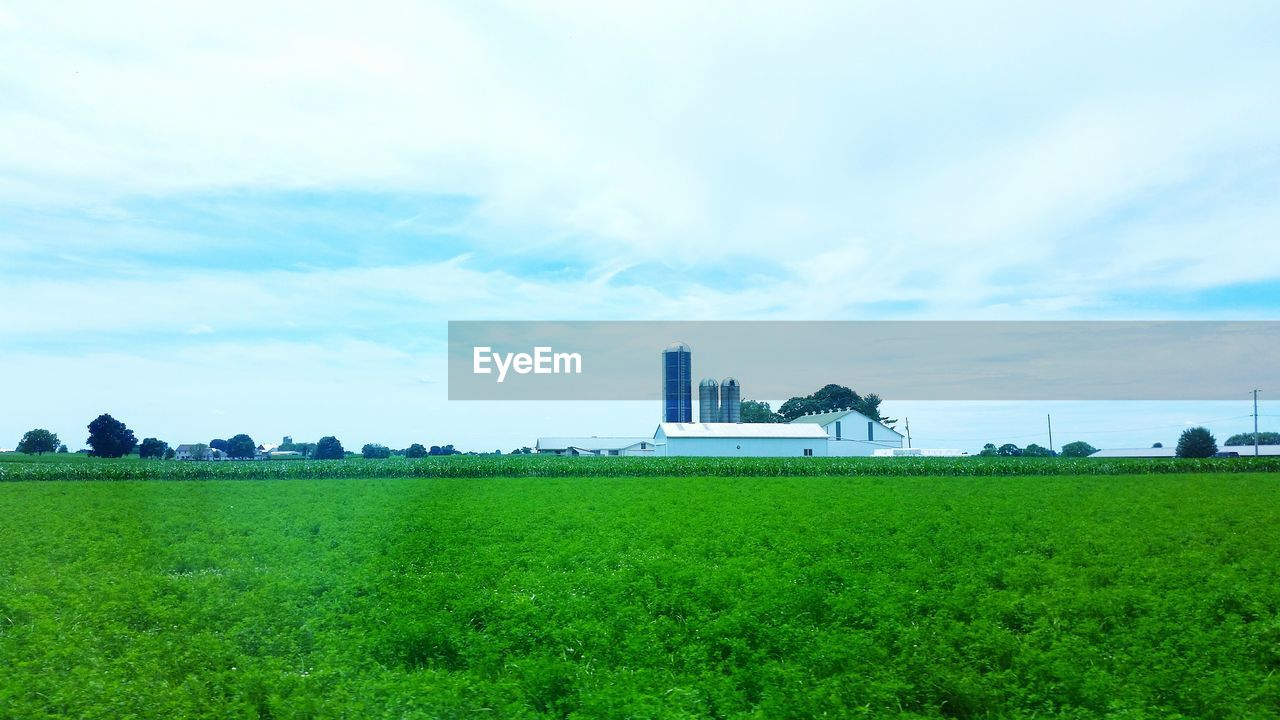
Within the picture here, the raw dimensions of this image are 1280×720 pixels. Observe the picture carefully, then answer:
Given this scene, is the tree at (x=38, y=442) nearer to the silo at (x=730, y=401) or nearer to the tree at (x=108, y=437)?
the tree at (x=108, y=437)

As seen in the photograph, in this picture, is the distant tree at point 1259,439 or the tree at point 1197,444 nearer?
the tree at point 1197,444

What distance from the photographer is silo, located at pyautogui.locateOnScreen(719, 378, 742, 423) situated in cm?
8781

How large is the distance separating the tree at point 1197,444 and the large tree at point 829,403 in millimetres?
38737

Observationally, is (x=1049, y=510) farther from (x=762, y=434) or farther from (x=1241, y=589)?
(x=762, y=434)

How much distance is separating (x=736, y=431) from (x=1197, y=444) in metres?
48.2

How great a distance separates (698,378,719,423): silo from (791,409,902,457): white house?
8.11m

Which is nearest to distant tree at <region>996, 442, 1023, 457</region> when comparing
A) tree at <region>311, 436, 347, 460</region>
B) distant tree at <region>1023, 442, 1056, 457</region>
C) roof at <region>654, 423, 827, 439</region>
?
distant tree at <region>1023, 442, 1056, 457</region>

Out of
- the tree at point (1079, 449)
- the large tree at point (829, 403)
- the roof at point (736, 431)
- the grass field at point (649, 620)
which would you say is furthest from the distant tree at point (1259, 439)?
the grass field at point (649, 620)

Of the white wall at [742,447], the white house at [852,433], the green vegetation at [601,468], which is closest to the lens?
the green vegetation at [601,468]

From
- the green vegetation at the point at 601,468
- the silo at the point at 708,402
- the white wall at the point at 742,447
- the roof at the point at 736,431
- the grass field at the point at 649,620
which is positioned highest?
the silo at the point at 708,402

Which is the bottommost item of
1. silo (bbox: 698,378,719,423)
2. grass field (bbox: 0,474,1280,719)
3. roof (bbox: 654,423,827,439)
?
grass field (bbox: 0,474,1280,719)

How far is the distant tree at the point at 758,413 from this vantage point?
390 ft

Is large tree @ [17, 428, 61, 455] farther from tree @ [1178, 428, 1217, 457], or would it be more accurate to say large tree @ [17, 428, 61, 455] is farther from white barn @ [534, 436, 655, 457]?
tree @ [1178, 428, 1217, 457]

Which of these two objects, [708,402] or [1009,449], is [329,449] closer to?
[708,402]
